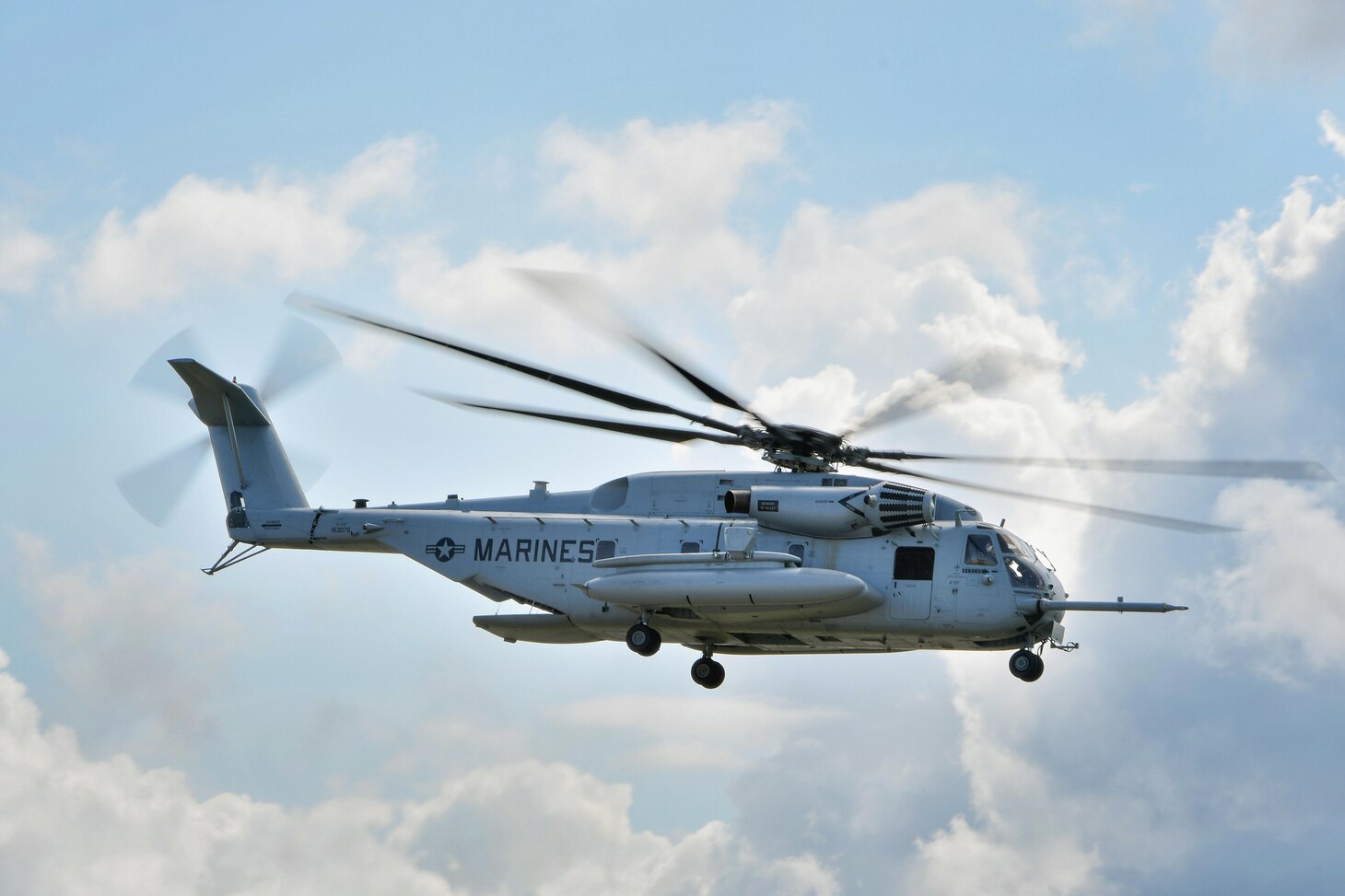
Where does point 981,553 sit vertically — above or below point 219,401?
below

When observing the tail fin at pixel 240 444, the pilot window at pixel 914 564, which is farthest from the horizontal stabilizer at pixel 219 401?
the pilot window at pixel 914 564

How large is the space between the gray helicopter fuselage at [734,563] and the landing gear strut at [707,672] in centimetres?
44

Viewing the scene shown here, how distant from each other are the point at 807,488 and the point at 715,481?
6.32ft

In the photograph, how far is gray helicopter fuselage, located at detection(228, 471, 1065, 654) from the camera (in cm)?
2875

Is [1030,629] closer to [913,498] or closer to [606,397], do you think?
[913,498]

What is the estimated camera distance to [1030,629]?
2872 centimetres

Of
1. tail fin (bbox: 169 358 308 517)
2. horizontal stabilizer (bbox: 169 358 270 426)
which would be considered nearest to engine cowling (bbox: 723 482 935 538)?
tail fin (bbox: 169 358 308 517)

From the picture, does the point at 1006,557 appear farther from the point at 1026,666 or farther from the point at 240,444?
the point at 240,444

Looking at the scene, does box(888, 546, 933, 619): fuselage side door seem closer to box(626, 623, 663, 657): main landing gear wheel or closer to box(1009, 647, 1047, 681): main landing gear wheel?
box(1009, 647, 1047, 681): main landing gear wheel

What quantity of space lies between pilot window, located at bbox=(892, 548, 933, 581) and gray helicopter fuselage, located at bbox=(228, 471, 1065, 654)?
0.02 meters

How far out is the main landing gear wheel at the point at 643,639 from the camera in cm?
2986

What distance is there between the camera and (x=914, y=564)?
29.2 metres

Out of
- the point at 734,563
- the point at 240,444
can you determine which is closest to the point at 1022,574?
the point at 734,563

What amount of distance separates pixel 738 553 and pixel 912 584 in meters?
3.05
